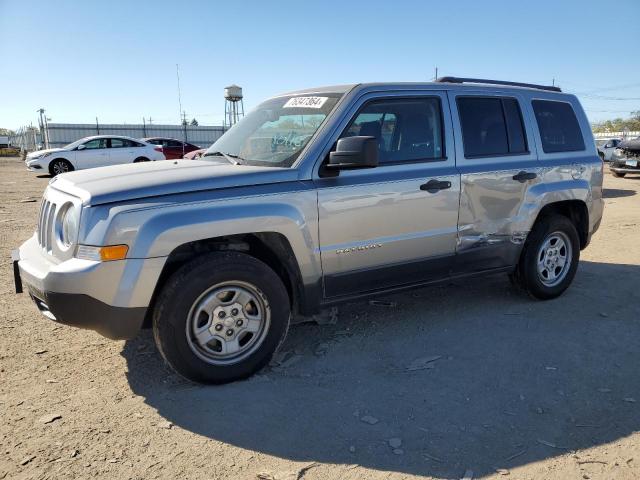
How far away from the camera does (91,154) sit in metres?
18.8

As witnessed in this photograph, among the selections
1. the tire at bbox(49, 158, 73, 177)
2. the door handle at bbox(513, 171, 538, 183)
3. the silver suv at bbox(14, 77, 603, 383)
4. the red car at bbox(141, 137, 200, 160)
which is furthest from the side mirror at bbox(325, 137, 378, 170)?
the tire at bbox(49, 158, 73, 177)

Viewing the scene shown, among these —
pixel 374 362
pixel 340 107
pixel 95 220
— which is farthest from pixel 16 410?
pixel 340 107

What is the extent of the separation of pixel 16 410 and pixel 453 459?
2513mm

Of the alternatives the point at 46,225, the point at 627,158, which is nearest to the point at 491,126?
the point at 46,225

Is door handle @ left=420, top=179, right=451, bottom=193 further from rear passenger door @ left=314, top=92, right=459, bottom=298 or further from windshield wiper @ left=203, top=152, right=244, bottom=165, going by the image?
windshield wiper @ left=203, top=152, right=244, bottom=165

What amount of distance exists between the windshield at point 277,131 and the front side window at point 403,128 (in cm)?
28

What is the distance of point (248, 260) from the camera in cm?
336

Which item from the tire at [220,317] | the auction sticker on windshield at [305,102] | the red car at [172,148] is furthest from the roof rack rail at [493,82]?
the red car at [172,148]

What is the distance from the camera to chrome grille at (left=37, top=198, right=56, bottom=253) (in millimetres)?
3381

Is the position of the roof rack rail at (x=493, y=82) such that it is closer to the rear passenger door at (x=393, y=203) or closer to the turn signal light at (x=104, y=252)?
the rear passenger door at (x=393, y=203)

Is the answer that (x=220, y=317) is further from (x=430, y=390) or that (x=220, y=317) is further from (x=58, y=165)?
Result: (x=58, y=165)

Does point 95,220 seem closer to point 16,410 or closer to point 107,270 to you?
point 107,270

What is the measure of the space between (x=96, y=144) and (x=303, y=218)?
1773cm

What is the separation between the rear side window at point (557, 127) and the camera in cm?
491
